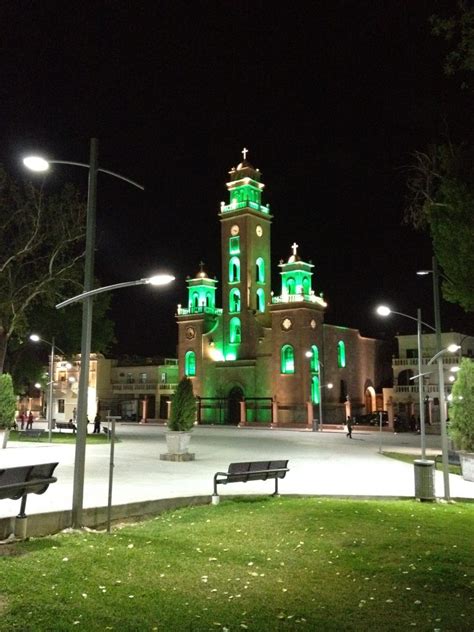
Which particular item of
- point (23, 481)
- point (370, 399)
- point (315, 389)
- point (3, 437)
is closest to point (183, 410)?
point (3, 437)

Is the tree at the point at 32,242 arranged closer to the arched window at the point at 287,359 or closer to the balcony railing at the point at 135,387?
the arched window at the point at 287,359

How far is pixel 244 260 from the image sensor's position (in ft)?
205

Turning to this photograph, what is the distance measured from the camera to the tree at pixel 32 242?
29981mm

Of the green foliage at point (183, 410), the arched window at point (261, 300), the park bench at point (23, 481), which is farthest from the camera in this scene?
the arched window at point (261, 300)

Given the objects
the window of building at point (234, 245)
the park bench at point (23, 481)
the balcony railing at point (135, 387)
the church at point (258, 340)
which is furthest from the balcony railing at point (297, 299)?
the park bench at point (23, 481)

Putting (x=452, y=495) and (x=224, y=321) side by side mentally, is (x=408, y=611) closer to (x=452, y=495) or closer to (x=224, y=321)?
(x=452, y=495)

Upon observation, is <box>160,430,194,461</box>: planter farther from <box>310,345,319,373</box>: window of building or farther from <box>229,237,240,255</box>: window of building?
<box>229,237,240,255</box>: window of building

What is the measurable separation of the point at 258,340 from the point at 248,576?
54514 millimetres

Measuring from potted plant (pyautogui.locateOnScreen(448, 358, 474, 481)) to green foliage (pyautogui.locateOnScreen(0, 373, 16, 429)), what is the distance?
55.6ft

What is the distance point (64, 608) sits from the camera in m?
5.96

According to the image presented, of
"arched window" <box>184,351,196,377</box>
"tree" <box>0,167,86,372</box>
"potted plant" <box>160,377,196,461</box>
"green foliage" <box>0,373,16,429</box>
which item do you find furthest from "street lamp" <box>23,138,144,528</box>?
"arched window" <box>184,351,196,377</box>

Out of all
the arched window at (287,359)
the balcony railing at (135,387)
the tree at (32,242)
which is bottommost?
the balcony railing at (135,387)

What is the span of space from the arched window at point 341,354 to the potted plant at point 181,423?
4502 cm

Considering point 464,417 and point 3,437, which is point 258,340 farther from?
point 464,417
